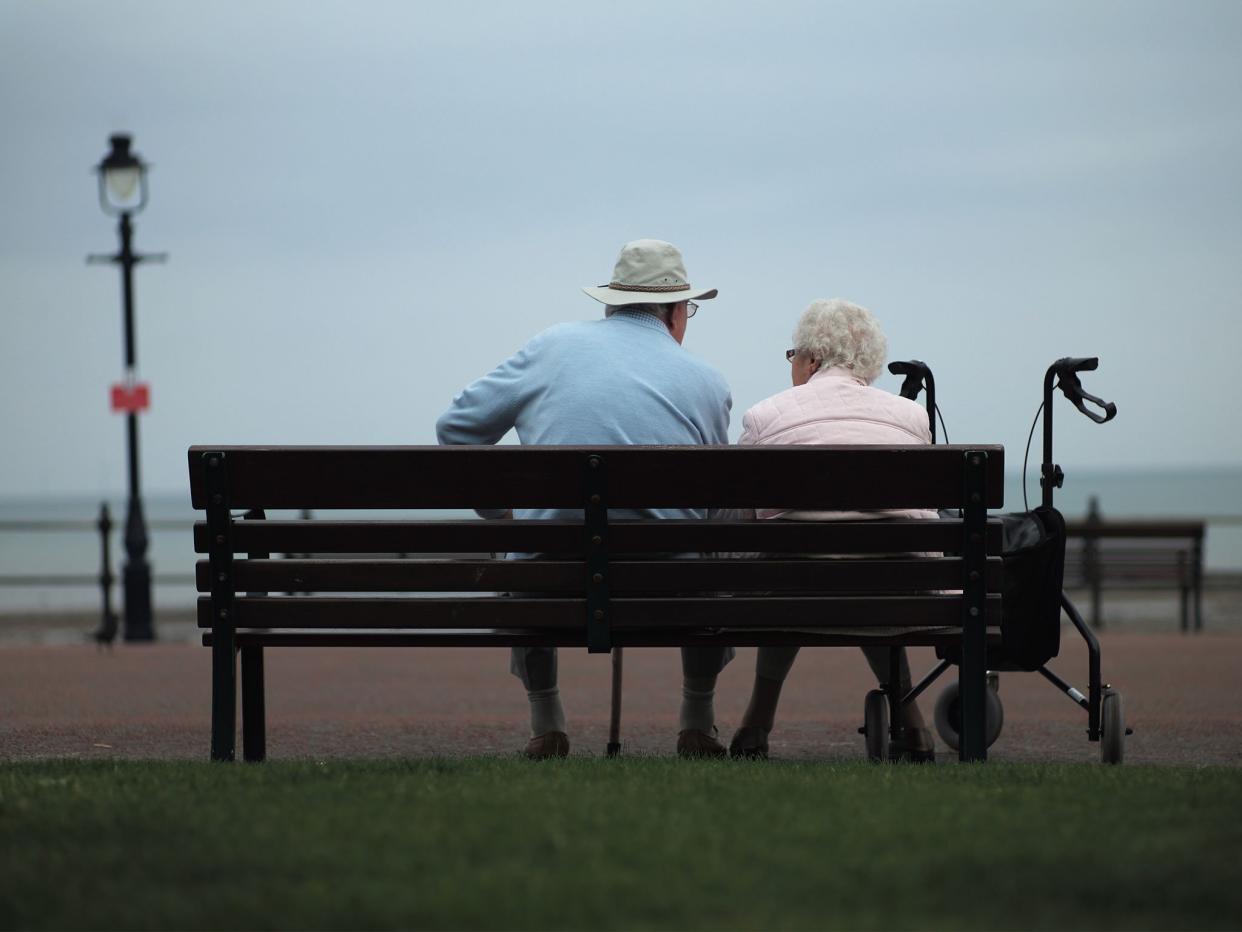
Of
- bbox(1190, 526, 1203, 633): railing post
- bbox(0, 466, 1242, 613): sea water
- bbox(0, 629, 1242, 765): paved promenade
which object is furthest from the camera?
bbox(0, 466, 1242, 613): sea water

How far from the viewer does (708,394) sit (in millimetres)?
6148

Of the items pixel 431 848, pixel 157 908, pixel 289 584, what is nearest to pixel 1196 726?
pixel 289 584

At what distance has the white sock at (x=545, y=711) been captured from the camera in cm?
618

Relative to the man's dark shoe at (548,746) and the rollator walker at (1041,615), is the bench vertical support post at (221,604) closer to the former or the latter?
the man's dark shoe at (548,746)

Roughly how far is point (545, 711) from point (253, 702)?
95 centimetres

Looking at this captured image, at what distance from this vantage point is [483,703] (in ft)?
31.8

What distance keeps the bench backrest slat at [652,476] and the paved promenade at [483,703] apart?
70.1 inches

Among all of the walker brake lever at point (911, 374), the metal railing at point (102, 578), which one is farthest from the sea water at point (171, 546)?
the walker brake lever at point (911, 374)

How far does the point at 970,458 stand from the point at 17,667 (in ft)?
28.2

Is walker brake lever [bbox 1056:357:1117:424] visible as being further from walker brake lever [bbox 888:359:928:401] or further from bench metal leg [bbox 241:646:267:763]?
bench metal leg [bbox 241:646:267:763]

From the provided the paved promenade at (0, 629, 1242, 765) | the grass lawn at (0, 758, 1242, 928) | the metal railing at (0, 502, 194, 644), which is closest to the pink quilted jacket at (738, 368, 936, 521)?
→ the grass lawn at (0, 758, 1242, 928)

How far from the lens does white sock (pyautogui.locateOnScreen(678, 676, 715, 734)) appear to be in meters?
6.18

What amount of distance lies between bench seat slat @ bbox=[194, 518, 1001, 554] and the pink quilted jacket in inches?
21.1

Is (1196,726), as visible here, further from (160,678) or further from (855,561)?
(160,678)
